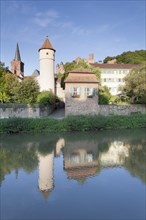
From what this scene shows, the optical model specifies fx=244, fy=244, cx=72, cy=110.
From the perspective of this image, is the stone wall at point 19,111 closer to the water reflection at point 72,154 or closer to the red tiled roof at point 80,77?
the red tiled roof at point 80,77

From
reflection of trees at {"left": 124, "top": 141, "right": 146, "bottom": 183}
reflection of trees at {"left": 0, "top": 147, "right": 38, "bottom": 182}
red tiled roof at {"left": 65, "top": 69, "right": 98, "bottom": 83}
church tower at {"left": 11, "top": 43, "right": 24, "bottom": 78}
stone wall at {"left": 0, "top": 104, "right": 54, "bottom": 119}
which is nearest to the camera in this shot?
reflection of trees at {"left": 124, "top": 141, "right": 146, "bottom": 183}

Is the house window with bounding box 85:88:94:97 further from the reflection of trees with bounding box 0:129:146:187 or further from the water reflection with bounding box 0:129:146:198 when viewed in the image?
the water reflection with bounding box 0:129:146:198

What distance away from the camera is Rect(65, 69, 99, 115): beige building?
93.4 ft

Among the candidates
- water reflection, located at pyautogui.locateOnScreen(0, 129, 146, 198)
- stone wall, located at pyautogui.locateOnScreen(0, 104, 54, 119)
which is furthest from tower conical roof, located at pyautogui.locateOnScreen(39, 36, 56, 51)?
water reflection, located at pyautogui.locateOnScreen(0, 129, 146, 198)

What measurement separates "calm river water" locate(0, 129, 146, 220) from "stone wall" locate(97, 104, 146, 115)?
1172 centimetres

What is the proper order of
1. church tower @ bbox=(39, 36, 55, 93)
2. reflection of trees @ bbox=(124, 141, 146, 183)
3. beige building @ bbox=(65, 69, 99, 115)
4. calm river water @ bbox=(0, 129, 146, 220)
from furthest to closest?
church tower @ bbox=(39, 36, 55, 93) < beige building @ bbox=(65, 69, 99, 115) < reflection of trees @ bbox=(124, 141, 146, 183) < calm river water @ bbox=(0, 129, 146, 220)

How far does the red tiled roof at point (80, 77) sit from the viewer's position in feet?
93.7

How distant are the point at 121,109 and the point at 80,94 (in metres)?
6.31

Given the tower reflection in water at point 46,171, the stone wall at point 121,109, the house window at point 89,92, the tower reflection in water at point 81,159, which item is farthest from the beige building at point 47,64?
the tower reflection in water at point 46,171

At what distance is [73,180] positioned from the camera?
10.1m

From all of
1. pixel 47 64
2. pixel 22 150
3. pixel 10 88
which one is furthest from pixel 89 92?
pixel 22 150

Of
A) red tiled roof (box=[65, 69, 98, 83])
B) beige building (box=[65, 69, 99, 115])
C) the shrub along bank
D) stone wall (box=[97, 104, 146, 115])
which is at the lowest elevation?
the shrub along bank

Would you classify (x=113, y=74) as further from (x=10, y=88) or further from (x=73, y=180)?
(x=73, y=180)

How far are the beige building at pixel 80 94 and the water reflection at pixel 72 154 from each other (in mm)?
7108
